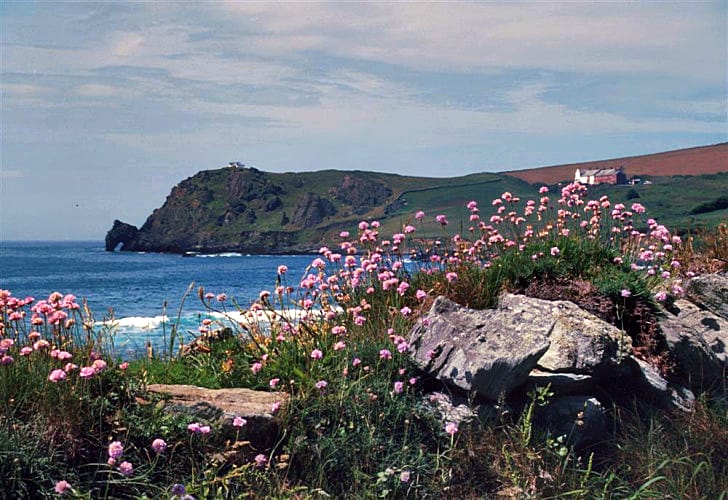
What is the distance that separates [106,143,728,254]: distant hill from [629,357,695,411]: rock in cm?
9581

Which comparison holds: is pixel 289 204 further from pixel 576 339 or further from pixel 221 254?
pixel 576 339

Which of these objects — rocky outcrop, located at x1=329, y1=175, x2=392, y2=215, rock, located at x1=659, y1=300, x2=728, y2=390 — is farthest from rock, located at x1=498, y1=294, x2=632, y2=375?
rocky outcrop, located at x1=329, y1=175, x2=392, y2=215

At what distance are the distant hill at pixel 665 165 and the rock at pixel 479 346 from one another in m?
91.6

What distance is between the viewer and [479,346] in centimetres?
565

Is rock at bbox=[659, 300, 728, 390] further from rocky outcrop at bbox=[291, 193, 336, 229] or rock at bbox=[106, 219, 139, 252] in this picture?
rock at bbox=[106, 219, 139, 252]

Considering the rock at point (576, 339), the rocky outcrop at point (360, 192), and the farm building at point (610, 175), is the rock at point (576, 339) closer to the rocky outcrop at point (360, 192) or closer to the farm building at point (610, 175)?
the farm building at point (610, 175)

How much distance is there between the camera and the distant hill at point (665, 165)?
91750mm

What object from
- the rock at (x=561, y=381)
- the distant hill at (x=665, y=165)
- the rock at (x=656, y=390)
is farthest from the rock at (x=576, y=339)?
the distant hill at (x=665, y=165)

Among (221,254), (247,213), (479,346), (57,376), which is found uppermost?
(247,213)

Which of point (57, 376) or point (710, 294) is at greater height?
point (57, 376)

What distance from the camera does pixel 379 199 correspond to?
507 feet

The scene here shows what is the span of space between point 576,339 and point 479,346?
3.90 ft

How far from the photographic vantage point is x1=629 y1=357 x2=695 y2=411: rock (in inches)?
257

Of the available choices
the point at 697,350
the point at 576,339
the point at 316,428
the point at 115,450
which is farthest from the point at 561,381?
the point at 115,450
